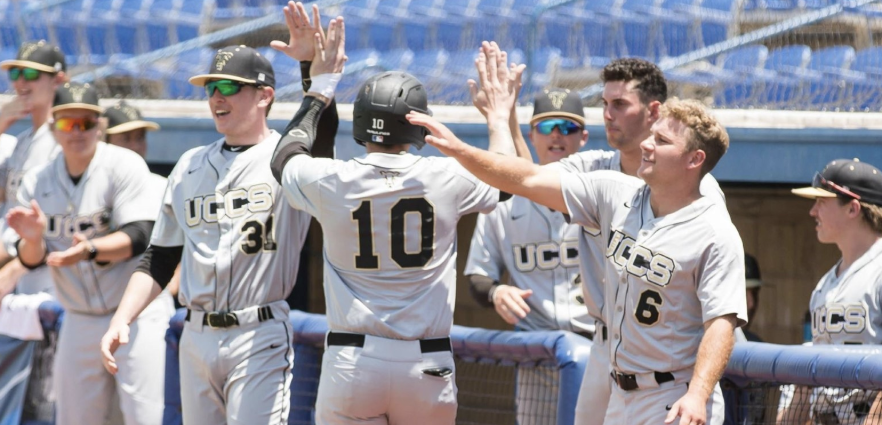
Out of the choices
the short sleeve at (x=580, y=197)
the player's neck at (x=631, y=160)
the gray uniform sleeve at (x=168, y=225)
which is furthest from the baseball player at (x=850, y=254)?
the gray uniform sleeve at (x=168, y=225)

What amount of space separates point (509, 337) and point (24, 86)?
3148 millimetres

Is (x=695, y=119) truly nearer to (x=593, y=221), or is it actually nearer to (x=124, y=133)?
(x=593, y=221)

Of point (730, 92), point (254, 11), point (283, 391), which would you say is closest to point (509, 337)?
point (283, 391)

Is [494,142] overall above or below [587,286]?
above

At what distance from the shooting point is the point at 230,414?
3.73 m

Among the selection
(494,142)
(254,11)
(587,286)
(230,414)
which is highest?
(254,11)

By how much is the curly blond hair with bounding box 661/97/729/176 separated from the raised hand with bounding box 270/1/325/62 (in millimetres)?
1215

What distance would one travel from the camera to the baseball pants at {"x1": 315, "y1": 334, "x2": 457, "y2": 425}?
3312 mm

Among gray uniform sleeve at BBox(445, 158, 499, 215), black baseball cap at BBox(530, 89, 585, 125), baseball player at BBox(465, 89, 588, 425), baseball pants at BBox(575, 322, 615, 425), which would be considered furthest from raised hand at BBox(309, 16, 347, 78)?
black baseball cap at BBox(530, 89, 585, 125)

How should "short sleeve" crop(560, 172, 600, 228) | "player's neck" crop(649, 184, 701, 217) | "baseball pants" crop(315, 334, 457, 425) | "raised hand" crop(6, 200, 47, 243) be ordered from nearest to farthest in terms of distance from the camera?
1. "player's neck" crop(649, 184, 701, 217)
2. "short sleeve" crop(560, 172, 600, 228)
3. "baseball pants" crop(315, 334, 457, 425)
4. "raised hand" crop(6, 200, 47, 243)

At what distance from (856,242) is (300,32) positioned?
221 centimetres

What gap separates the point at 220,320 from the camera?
12.5 ft

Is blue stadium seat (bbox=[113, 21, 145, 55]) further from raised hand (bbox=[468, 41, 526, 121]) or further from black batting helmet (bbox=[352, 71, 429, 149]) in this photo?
raised hand (bbox=[468, 41, 526, 121])

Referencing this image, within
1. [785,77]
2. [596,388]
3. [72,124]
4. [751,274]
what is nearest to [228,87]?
[72,124]
